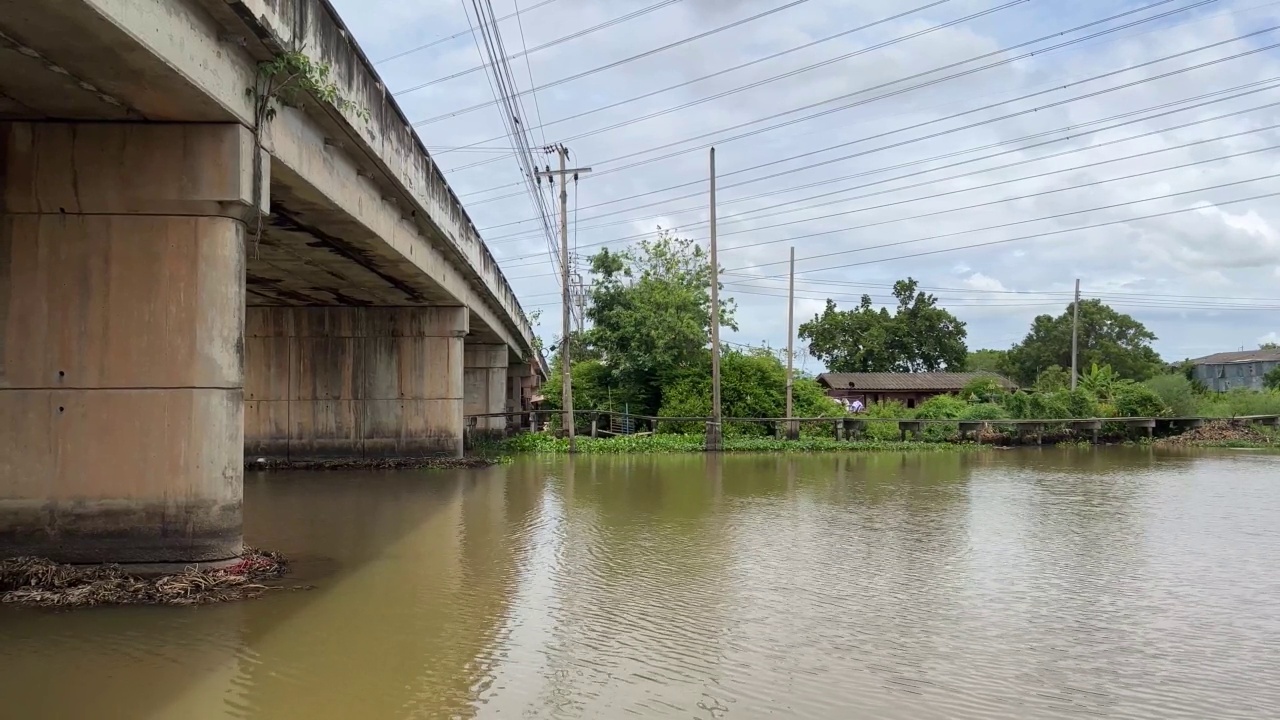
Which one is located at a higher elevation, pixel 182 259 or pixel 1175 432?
pixel 182 259

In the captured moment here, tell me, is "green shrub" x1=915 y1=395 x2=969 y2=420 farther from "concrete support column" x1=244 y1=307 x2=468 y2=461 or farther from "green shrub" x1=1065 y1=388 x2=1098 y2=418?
"concrete support column" x1=244 y1=307 x2=468 y2=461

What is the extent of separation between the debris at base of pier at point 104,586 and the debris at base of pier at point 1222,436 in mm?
36345

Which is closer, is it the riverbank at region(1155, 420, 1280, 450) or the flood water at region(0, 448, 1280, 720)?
the flood water at region(0, 448, 1280, 720)

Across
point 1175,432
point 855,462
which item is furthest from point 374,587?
point 1175,432

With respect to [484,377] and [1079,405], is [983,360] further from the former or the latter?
[484,377]

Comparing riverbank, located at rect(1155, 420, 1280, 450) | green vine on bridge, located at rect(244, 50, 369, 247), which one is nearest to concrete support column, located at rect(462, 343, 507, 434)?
riverbank, located at rect(1155, 420, 1280, 450)

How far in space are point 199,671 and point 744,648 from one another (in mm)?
3574

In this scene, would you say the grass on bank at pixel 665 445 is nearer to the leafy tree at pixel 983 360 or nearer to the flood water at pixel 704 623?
the flood water at pixel 704 623

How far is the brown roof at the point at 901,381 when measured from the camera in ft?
171

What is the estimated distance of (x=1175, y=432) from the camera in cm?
3772

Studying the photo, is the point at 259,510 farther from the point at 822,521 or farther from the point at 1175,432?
the point at 1175,432

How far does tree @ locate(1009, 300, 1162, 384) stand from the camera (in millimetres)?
61500

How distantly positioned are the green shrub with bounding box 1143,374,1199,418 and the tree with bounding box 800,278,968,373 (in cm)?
1925

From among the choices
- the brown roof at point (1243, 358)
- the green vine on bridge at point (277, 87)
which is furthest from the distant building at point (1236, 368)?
the green vine on bridge at point (277, 87)
